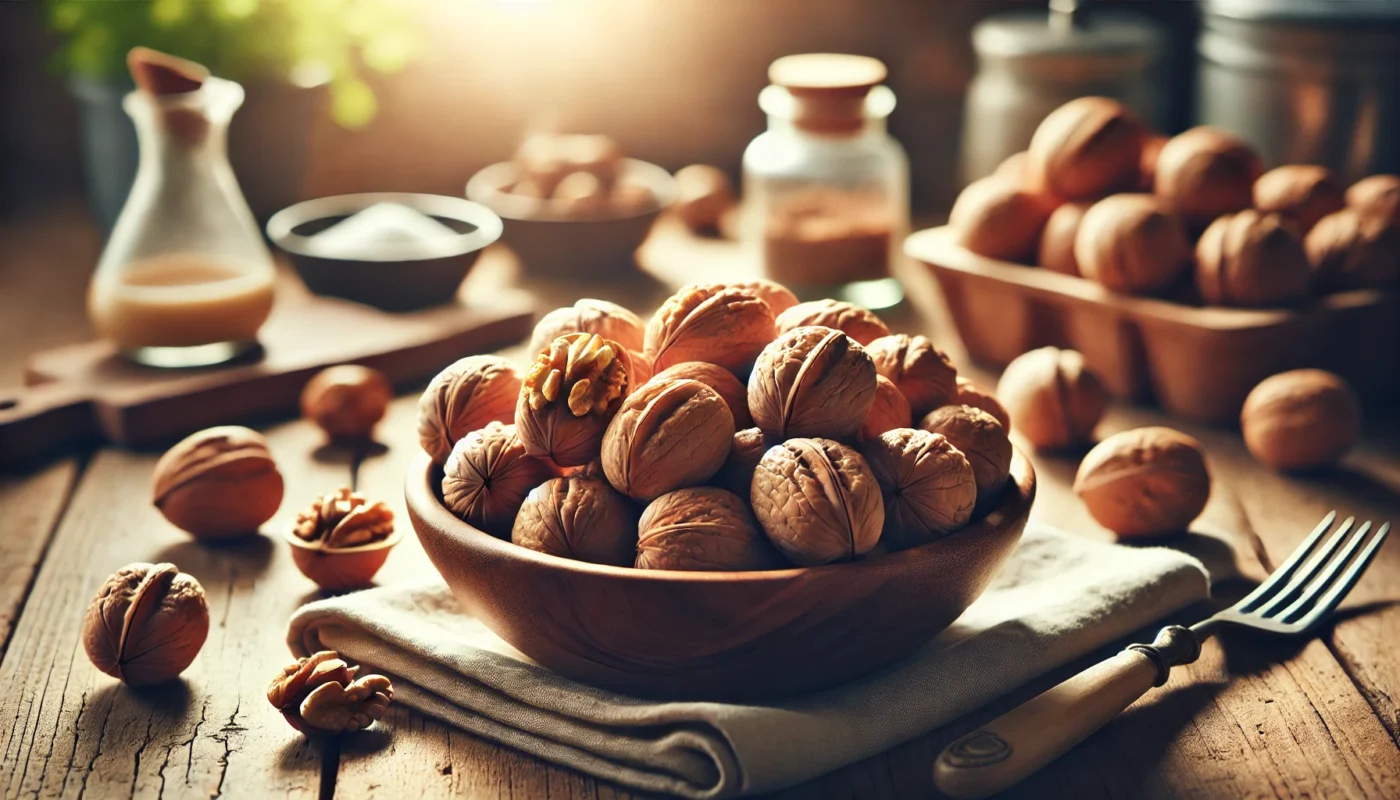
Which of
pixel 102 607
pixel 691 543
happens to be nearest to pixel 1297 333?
pixel 691 543

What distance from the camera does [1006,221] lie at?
167 centimetres

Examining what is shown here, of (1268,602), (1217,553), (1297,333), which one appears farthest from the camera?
(1297,333)

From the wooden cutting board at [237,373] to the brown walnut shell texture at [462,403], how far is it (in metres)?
0.61

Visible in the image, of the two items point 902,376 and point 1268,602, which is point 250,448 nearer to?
point 902,376

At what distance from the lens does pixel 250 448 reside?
1277 mm

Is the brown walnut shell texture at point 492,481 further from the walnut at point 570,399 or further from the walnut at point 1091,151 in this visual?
the walnut at point 1091,151

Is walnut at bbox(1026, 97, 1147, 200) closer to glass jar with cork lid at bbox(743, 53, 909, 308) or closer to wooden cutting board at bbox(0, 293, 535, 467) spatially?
glass jar with cork lid at bbox(743, 53, 909, 308)

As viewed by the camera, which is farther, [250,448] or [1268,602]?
[250,448]

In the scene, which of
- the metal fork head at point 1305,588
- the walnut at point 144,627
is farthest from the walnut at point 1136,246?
the walnut at point 144,627

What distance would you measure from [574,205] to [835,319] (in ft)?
3.51

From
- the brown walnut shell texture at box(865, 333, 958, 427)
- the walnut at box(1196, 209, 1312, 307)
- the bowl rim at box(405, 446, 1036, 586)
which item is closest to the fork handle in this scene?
the bowl rim at box(405, 446, 1036, 586)

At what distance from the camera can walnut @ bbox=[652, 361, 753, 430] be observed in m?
0.98

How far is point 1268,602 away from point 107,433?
116 cm

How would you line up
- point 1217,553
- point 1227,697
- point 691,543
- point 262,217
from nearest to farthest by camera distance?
point 691,543
point 1227,697
point 1217,553
point 262,217
